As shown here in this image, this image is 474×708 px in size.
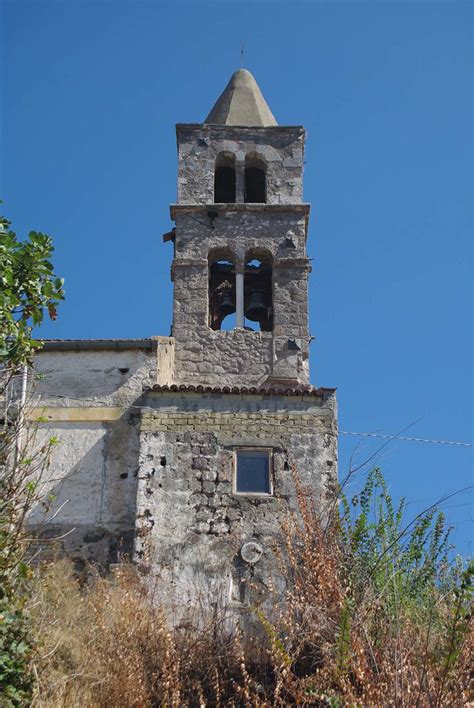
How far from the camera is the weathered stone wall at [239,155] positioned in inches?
899

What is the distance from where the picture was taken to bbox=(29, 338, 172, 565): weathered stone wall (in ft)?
56.8

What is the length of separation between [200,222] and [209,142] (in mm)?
2200

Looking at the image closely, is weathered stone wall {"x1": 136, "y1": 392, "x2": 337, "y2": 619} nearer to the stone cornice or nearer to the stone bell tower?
the stone bell tower

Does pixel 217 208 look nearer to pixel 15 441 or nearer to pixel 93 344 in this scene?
pixel 93 344

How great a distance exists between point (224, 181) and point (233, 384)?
5727 mm

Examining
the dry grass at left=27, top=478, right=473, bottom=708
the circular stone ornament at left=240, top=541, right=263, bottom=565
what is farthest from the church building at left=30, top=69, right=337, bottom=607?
the dry grass at left=27, top=478, right=473, bottom=708

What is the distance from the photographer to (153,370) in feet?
62.0

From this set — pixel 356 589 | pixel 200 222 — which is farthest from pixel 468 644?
pixel 200 222

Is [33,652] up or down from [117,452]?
down

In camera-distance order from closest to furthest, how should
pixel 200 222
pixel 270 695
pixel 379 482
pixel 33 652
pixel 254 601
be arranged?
pixel 33 652, pixel 270 695, pixel 379 482, pixel 254 601, pixel 200 222

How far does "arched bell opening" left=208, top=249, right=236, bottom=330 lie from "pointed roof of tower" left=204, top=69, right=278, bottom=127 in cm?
351

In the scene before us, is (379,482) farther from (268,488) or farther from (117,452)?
(117,452)

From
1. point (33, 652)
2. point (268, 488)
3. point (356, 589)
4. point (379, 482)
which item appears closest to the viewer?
point (33, 652)

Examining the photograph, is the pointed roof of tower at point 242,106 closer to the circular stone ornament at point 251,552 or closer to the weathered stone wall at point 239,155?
the weathered stone wall at point 239,155
